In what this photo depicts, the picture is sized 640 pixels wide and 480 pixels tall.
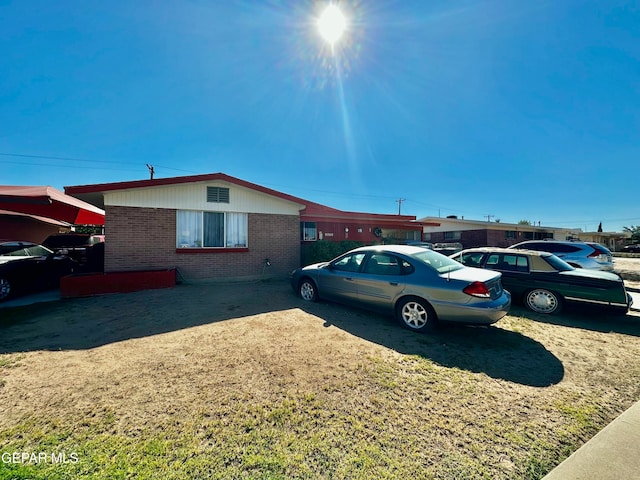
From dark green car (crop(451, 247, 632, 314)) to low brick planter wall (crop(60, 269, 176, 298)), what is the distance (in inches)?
370

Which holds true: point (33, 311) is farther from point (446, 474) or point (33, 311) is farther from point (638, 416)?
point (638, 416)

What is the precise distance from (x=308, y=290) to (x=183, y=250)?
4.86 meters

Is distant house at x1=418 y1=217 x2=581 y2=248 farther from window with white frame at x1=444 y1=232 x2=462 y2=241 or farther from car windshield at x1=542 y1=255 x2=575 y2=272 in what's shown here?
car windshield at x1=542 y1=255 x2=575 y2=272

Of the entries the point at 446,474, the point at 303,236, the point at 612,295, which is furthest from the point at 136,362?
the point at 303,236

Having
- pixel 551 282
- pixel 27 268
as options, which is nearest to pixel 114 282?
pixel 27 268

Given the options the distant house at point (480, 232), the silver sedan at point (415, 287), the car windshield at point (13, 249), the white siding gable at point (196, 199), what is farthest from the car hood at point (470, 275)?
the distant house at point (480, 232)

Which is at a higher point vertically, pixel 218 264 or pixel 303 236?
pixel 303 236

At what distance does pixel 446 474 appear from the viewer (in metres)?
1.88

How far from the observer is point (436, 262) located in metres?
5.07

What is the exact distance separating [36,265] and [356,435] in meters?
10.4

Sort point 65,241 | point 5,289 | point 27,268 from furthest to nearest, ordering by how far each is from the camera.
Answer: point 65,241 < point 27,268 < point 5,289

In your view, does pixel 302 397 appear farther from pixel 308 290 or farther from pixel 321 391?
pixel 308 290

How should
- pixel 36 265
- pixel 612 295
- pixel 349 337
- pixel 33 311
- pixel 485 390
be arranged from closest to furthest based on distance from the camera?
pixel 485 390 → pixel 349 337 → pixel 612 295 → pixel 33 311 → pixel 36 265

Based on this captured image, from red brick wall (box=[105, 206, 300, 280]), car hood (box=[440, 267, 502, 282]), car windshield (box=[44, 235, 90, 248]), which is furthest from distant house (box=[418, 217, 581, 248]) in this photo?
car windshield (box=[44, 235, 90, 248])
